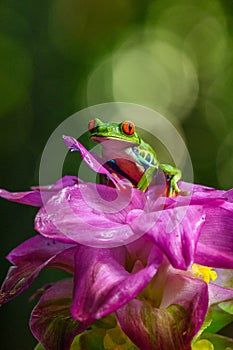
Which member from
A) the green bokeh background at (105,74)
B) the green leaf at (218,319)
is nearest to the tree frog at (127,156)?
the green leaf at (218,319)

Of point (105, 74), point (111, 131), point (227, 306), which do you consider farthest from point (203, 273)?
point (105, 74)

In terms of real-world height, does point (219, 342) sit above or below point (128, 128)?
below

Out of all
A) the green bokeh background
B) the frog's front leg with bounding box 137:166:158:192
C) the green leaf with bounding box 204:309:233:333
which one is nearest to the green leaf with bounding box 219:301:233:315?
the green leaf with bounding box 204:309:233:333

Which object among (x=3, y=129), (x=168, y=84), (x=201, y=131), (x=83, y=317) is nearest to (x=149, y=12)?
(x=168, y=84)

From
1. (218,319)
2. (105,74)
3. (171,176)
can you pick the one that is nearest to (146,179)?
(171,176)

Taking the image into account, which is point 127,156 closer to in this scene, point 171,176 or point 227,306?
point 171,176

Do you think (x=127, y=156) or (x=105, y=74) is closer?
(x=127, y=156)
